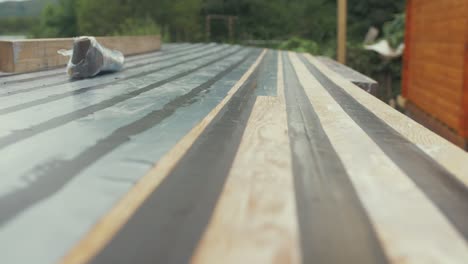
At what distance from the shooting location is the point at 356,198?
125 cm

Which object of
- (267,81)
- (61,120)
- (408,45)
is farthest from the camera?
(408,45)

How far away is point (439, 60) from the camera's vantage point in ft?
18.7

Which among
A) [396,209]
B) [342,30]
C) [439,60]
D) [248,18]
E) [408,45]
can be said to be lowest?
[396,209]

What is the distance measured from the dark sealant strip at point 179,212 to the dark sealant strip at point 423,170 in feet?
1.77

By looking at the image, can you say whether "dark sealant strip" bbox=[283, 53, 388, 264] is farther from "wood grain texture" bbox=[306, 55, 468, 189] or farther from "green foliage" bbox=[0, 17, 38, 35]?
"green foliage" bbox=[0, 17, 38, 35]

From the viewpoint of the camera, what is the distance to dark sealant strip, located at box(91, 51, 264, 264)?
96 centimetres

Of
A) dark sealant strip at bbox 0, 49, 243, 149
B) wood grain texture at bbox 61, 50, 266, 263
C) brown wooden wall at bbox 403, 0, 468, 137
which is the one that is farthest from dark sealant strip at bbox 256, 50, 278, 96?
brown wooden wall at bbox 403, 0, 468, 137

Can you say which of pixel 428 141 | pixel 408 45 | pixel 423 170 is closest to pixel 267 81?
pixel 428 141

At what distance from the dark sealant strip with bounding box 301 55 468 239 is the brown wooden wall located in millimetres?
2899

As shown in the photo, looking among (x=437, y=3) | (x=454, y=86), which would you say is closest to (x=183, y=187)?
(x=454, y=86)

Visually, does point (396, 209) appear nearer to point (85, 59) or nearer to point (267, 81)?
point (267, 81)

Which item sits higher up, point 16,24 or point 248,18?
point 16,24

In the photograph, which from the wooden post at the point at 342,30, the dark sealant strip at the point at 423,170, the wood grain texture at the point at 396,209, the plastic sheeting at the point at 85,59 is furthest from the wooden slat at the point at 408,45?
the wood grain texture at the point at 396,209

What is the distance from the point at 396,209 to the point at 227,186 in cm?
43
